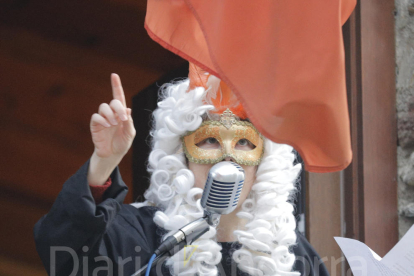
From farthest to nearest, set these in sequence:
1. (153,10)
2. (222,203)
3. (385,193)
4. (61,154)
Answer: (61,154) → (385,193) → (153,10) → (222,203)

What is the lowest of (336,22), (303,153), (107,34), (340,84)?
(303,153)

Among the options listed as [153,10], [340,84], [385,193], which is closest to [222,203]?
[340,84]

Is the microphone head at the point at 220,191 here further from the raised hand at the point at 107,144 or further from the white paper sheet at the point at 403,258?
the white paper sheet at the point at 403,258

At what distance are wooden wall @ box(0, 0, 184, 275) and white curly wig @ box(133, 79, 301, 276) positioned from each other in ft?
5.40

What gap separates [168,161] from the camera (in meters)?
1.95

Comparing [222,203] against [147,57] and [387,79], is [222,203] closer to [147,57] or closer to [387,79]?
[387,79]

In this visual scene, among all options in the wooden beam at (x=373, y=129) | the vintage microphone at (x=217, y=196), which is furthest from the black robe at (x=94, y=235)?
the wooden beam at (x=373, y=129)

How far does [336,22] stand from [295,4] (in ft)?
0.46

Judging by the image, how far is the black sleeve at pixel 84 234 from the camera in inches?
57.8

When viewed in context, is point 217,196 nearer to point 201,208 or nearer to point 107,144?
point 107,144

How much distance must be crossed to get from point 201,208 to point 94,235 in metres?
0.49

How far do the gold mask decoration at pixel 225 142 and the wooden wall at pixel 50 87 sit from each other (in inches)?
68.1

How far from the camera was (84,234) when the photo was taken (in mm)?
1486

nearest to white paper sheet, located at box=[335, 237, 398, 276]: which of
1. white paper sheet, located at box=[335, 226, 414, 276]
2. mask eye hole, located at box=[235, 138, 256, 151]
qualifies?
white paper sheet, located at box=[335, 226, 414, 276]
